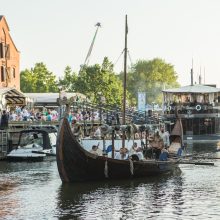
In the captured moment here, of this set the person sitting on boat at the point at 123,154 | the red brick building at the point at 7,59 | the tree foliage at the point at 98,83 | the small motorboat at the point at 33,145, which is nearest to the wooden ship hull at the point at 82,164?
the person sitting on boat at the point at 123,154

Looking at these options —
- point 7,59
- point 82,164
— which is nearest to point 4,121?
point 82,164

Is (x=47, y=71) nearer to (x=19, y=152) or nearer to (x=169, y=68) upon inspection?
(x=169, y=68)

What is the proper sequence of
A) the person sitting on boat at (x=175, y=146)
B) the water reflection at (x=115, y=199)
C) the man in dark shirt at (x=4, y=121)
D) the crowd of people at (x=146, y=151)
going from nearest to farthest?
the water reflection at (x=115, y=199), the crowd of people at (x=146, y=151), the person sitting on boat at (x=175, y=146), the man in dark shirt at (x=4, y=121)

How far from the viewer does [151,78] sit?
152250mm

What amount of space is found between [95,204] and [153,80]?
12913 cm

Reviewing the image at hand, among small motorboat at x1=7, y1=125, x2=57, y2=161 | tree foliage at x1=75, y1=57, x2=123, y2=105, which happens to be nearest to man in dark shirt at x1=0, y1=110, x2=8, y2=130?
small motorboat at x1=7, y1=125, x2=57, y2=161

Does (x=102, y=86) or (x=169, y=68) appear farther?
(x=169, y=68)

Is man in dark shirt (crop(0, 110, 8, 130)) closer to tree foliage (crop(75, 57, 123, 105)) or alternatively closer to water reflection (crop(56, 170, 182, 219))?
water reflection (crop(56, 170, 182, 219))

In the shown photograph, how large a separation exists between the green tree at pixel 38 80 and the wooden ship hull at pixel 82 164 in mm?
79697

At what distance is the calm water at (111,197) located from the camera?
72.5 ft

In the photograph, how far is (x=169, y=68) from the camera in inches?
6078

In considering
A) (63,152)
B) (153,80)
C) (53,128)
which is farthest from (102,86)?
(63,152)

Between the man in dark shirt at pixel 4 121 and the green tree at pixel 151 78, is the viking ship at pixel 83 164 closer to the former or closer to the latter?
the man in dark shirt at pixel 4 121

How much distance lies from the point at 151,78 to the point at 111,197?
5012 inches
